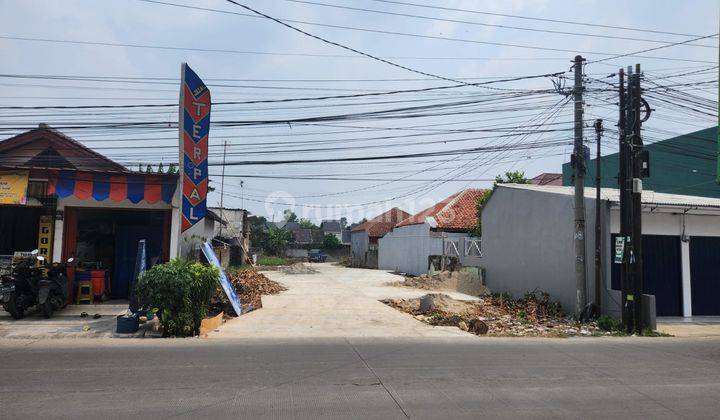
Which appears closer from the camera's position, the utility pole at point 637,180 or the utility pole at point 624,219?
the utility pole at point 624,219

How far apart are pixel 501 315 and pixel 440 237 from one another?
1367cm

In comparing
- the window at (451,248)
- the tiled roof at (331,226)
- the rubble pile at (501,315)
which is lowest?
the rubble pile at (501,315)

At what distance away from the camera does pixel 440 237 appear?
28953 mm

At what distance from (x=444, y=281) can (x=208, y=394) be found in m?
19.0

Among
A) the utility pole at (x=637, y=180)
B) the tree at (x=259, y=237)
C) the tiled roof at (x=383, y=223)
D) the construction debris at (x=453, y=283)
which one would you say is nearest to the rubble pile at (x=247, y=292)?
the construction debris at (x=453, y=283)

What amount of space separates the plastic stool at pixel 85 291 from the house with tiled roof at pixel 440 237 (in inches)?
629

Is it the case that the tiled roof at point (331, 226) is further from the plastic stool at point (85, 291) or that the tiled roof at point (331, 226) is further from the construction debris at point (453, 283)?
the plastic stool at point (85, 291)

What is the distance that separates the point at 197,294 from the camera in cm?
1092

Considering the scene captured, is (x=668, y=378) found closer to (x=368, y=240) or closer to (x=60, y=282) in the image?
(x=60, y=282)

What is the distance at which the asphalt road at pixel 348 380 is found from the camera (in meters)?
5.71

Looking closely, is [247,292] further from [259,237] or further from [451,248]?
[259,237]

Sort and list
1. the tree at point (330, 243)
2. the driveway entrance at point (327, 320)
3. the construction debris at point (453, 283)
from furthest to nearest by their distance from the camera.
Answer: the tree at point (330, 243)
the construction debris at point (453, 283)
the driveway entrance at point (327, 320)

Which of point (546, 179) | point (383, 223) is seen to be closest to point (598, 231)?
point (546, 179)

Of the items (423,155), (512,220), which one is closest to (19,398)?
(423,155)
